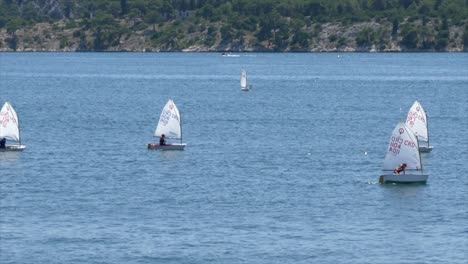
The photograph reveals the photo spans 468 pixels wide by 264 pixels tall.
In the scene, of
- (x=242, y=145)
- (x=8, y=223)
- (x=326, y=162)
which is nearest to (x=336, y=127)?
(x=242, y=145)

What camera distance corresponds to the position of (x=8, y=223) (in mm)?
66312

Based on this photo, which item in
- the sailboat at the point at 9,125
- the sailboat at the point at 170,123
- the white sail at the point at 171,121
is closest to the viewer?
the sailboat at the point at 9,125

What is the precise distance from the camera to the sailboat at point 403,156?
79938 millimetres

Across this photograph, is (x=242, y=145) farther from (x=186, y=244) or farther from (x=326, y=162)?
(x=186, y=244)

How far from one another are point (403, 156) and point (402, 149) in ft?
1.57

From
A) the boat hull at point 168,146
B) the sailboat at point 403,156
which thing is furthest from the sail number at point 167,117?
the sailboat at point 403,156

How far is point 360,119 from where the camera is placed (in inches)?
5261

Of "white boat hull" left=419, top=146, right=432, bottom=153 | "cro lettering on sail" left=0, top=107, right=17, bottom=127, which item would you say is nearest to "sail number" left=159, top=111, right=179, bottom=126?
"cro lettering on sail" left=0, top=107, right=17, bottom=127

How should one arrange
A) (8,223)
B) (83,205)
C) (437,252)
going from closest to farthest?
(437,252) → (8,223) → (83,205)

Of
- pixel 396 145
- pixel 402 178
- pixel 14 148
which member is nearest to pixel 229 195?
pixel 402 178

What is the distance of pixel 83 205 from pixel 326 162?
2490 cm

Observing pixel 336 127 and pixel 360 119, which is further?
pixel 360 119

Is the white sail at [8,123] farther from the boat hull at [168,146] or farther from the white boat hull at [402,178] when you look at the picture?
the white boat hull at [402,178]

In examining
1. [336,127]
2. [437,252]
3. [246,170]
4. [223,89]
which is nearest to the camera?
[437,252]
